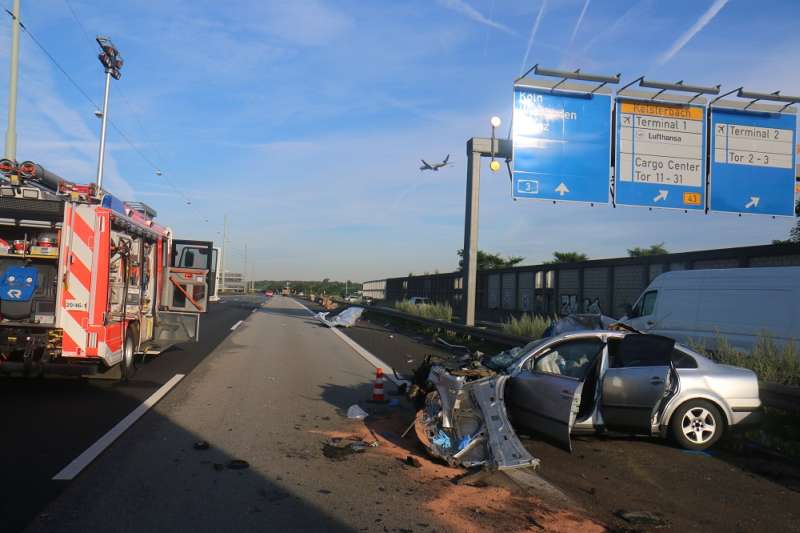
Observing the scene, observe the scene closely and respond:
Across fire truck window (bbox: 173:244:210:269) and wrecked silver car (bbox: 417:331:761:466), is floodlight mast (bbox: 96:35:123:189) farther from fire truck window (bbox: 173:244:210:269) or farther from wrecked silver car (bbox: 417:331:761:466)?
wrecked silver car (bbox: 417:331:761:466)

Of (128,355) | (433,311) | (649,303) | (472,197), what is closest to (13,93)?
(128,355)

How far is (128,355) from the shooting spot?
11078 millimetres

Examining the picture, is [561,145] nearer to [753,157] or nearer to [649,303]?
[649,303]

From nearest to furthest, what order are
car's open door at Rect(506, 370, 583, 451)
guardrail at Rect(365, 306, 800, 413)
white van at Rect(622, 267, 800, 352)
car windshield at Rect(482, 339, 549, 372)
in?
1. car's open door at Rect(506, 370, 583, 451)
2. guardrail at Rect(365, 306, 800, 413)
3. car windshield at Rect(482, 339, 549, 372)
4. white van at Rect(622, 267, 800, 352)

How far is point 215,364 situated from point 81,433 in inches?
285

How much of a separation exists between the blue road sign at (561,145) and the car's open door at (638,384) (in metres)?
9.66

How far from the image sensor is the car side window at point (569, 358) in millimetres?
7902

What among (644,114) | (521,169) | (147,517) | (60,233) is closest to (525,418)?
(147,517)

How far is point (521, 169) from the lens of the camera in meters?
16.8

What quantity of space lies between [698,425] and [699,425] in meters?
0.01

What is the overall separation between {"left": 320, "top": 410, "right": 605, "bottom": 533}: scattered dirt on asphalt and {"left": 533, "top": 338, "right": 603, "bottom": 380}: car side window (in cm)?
195

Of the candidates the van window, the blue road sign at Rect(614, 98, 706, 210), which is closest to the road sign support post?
the blue road sign at Rect(614, 98, 706, 210)

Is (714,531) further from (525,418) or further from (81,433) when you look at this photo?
(81,433)

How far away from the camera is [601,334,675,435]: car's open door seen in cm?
720
